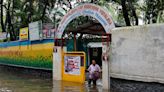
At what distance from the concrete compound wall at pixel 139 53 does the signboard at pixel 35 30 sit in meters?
9.51

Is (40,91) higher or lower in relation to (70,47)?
lower

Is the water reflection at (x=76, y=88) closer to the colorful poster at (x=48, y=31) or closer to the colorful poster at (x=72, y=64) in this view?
Result: the colorful poster at (x=72, y=64)

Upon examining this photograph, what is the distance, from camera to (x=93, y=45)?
2630cm

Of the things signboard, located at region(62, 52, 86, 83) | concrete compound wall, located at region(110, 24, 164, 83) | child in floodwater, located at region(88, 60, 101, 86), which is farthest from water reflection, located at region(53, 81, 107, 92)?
concrete compound wall, located at region(110, 24, 164, 83)

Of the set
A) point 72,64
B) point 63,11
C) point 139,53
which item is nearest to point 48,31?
point 72,64

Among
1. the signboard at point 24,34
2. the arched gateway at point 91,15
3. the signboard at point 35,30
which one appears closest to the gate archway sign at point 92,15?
the arched gateway at point 91,15

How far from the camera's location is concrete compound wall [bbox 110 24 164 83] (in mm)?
13898

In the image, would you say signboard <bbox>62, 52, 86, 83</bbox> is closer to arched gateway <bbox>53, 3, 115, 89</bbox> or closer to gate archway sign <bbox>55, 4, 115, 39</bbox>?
arched gateway <bbox>53, 3, 115, 89</bbox>

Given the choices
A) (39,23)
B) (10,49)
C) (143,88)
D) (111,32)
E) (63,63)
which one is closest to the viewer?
(143,88)

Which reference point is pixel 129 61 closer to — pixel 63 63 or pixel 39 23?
pixel 63 63

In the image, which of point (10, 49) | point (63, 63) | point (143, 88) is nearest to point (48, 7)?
point (10, 49)

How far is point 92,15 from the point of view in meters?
18.7

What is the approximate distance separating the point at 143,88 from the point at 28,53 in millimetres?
15165

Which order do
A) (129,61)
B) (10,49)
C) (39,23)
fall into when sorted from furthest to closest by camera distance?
(10,49)
(39,23)
(129,61)
